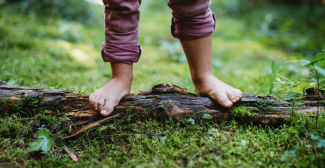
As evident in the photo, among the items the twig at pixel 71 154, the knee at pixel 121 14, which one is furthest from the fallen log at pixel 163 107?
the knee at pixel 121 14

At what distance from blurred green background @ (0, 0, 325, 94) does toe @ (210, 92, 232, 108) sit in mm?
704

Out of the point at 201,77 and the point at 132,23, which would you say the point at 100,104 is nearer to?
the point at 132,23

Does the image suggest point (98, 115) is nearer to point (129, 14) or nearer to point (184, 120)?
point (184, 120)

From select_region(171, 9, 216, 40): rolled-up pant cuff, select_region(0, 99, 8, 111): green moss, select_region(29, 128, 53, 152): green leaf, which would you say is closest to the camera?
select_region(29, 128, 53, 152): green leaf

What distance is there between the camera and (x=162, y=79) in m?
2.57

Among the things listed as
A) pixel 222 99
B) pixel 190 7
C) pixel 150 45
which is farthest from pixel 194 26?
pixel 150 45

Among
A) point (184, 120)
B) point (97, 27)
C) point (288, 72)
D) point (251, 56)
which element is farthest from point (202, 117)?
point (97, 27)

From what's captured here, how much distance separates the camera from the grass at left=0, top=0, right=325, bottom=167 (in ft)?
3.28

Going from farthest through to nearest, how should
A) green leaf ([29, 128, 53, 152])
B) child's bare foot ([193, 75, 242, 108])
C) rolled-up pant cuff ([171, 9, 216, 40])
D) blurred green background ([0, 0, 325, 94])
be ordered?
blurred green background ([0, 0, 325, 94]) < rolled-up pant cuff ([171, 9, 216, 40]) < child's bare foot ([193, 75, 242, 108]) < green leaf ([29, 128, 53, 152])

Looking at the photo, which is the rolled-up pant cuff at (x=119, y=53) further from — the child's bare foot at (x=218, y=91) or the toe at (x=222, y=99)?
the toe at (x=222, y=99)

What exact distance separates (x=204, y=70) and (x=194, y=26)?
348 millimetres

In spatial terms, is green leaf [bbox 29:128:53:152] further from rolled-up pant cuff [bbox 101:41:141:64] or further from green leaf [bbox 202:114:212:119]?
green leaf [bbox 202:114:212:119]

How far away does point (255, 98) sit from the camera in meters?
1.37

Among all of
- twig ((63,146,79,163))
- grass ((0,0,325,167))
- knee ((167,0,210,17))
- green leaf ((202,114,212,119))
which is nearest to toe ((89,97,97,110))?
grass ((0,0,325,167))
